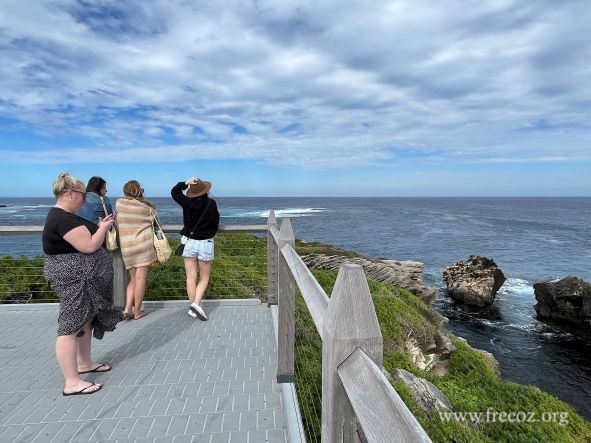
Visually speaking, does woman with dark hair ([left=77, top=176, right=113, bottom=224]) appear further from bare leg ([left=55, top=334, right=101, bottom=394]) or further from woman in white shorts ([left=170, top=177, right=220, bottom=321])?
bare leg ([left=55, top=334, right=101, bottom=394])

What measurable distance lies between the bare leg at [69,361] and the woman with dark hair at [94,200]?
1686 mm

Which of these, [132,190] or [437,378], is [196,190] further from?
[437,378]

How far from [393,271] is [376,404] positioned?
21131 millimetres

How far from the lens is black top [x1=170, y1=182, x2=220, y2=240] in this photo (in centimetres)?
543

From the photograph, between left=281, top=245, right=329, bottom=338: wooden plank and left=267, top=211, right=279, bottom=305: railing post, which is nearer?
left=281, top=245, right=329, bottom=338: wooden plank

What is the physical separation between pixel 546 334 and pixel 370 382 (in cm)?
2150

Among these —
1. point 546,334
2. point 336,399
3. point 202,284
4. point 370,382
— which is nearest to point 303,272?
point 336,399

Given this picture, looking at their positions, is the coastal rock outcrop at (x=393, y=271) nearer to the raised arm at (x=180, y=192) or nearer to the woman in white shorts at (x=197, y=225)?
the woman in white shorts at (x=197, y=225)

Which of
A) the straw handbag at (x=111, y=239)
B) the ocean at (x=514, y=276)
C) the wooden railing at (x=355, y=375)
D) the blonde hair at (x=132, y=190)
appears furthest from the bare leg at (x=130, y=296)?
the ocean at (x=514, y=276)

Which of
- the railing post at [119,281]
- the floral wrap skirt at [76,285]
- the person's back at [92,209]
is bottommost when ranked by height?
the railing post at [119,281]

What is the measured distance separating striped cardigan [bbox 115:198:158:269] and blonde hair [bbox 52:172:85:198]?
1.96 m

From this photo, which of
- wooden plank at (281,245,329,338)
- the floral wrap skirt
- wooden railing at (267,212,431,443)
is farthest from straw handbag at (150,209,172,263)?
wooden railing at (267,212,431,443)

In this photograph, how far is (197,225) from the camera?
17.9 ft

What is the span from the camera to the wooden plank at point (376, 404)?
0.87 metres
